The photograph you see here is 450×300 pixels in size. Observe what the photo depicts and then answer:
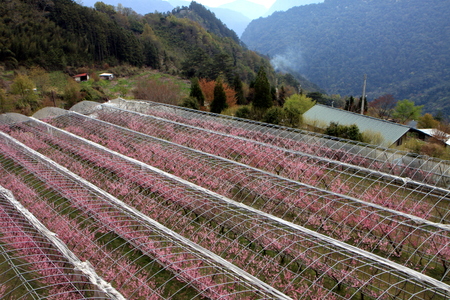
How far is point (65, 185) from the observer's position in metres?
7.20

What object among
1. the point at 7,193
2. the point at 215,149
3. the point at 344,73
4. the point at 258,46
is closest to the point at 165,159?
the point at 215,149

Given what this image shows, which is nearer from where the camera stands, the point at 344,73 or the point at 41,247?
the point at 41,247

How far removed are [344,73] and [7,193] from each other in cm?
7902

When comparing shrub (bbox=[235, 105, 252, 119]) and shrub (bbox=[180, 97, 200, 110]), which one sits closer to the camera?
shrub (bbox=[235, 105, 252, 119])

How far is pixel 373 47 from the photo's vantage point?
78.2 m

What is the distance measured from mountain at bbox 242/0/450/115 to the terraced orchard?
139 ft

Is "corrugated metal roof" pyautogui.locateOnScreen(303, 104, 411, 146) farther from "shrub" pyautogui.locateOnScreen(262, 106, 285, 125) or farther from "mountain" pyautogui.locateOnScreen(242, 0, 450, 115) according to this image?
"mountain" pyautogui.locateOnScreen(242, 0, 450, 115)

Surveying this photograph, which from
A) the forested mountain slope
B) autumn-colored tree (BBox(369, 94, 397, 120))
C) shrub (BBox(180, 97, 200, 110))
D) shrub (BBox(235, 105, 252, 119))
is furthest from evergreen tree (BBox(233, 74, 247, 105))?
autumn-colored tree (BBox(369, 94, 397, 120))

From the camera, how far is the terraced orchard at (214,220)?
16.1 ft

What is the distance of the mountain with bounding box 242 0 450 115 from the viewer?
55406 mm

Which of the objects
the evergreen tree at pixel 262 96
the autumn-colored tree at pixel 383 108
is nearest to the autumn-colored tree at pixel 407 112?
the autumn-colored tree at pixel 383 108

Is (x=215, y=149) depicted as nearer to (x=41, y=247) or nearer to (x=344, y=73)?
(x=41, y=247)

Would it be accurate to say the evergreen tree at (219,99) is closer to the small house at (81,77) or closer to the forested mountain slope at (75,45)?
the forested mountain slope at (75,45)

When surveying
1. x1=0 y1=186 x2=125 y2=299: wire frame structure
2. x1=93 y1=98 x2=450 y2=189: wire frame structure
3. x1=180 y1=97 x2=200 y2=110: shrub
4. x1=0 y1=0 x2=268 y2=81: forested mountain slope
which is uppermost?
x1=0 y1=0 x2=268 y2=81: forested mountain slope
